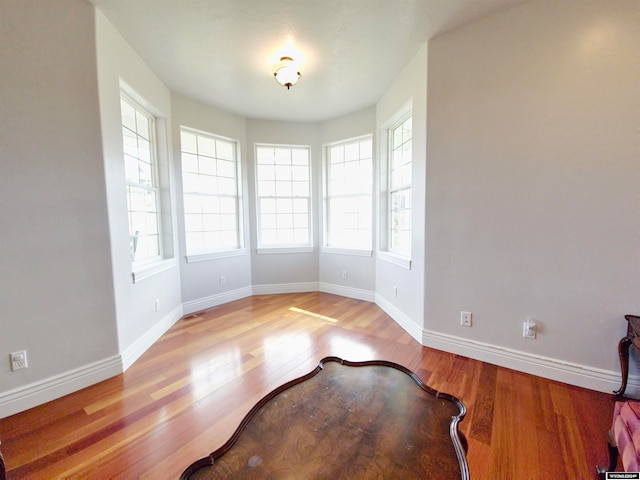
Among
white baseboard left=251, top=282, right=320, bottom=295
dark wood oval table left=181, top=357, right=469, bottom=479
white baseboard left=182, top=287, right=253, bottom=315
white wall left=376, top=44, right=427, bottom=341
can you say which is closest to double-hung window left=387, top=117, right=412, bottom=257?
white wall left=376, top=44, right=427, bottom=341

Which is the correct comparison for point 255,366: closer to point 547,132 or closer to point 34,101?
point 34,101

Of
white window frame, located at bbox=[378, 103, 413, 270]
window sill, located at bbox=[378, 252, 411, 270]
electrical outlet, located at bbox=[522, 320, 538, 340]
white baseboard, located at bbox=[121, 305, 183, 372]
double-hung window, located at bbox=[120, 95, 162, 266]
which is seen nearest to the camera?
electrical outlet, located at bbox=[522, 320, 538, 340]

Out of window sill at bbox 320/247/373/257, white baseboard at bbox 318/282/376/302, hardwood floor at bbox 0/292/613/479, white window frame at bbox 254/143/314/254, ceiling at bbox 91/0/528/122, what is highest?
ceiling at bbox 91/0/528/122

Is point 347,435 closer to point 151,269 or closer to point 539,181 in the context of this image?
point 539,181

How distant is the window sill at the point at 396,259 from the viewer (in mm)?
2837

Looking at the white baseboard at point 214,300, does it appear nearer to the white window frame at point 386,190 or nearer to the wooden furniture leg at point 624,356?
Answer: the white window frame at point 386,190

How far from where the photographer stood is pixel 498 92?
2055 millimetres

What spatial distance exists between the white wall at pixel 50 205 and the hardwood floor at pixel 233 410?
0.32 m

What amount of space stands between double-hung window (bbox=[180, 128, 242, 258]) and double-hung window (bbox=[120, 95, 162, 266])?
41cm

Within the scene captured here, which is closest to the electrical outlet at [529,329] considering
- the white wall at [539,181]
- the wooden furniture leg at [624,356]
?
the white wall at [539,181]

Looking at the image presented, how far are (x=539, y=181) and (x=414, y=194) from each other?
0.97 meters

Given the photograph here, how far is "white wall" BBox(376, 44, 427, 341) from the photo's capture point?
247 cm

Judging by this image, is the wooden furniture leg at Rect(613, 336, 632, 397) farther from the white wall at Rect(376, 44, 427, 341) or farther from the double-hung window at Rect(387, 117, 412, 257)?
the double-hung window at Rect(387, 117, 412, 257)

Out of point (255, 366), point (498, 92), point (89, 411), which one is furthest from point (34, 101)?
point (498, 92)
